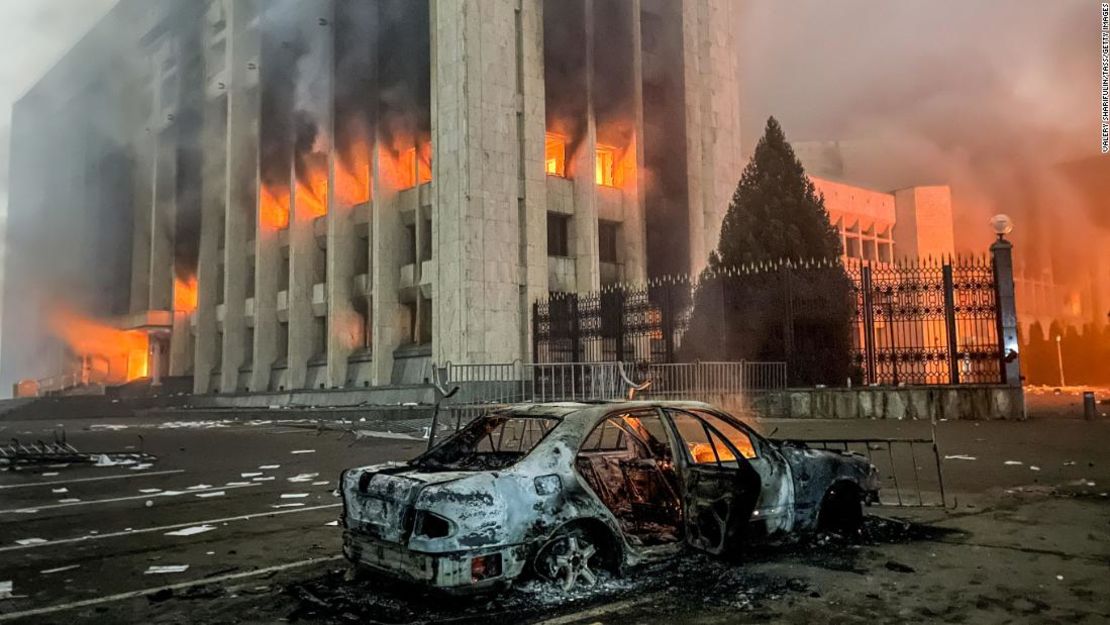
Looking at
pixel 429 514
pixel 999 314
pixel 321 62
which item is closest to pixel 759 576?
pixel 429 514

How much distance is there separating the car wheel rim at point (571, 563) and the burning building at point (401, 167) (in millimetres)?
17665

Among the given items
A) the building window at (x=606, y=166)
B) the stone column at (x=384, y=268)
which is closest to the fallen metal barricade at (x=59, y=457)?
the stone column at (x=384, y=268)

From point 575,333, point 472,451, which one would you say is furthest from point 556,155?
point 472,451

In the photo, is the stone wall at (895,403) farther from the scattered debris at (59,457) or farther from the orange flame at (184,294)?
the orange flame at (184,294)

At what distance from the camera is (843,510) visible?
5973 mm

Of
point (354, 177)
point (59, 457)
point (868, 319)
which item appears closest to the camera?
point (59, 457)

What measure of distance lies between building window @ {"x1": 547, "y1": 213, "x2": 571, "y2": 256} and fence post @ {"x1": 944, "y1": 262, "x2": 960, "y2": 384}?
1245 centimetres

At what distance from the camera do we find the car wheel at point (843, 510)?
589 cm

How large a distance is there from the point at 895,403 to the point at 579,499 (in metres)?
13.4

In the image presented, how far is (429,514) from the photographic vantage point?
412 centimetres

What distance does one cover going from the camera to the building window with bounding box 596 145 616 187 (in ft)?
91.1

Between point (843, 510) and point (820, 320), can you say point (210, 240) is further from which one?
point (843, 510)

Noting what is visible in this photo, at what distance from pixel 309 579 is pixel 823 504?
363cm

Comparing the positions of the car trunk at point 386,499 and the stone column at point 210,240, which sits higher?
the stone column at point 210,240
